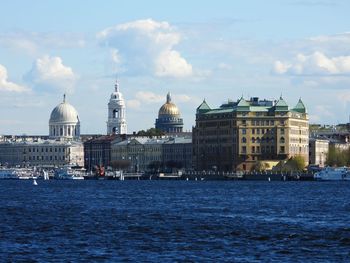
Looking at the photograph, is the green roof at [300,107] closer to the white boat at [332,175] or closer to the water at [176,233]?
the white boat at [332,175]

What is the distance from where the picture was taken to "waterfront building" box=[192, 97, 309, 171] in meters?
177

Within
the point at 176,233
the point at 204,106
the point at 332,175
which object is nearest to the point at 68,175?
the point at 204,106

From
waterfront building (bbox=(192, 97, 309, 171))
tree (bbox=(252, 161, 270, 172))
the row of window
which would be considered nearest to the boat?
waterfront building (bbox=(192, 97, 309, 171))

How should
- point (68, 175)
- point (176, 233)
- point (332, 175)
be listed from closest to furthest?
point (176, 233) < point (332, 175) < point (68, 175)

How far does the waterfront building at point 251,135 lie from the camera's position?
176875 mm

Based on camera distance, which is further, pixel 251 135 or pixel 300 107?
pixel 300 107

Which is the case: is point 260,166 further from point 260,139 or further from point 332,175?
point 332,175

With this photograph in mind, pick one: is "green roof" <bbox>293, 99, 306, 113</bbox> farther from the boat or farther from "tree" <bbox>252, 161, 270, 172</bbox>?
the boat

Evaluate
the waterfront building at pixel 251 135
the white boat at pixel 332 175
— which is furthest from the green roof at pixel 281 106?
the white boat at pixel 332 175

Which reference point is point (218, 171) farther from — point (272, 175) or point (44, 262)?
point (44, 262)

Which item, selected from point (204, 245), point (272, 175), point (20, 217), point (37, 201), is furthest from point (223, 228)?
point (272, 175)

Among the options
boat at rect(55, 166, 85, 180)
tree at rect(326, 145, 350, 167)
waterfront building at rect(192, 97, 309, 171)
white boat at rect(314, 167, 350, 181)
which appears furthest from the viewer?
boat at rect(55, 166, 85, 180)

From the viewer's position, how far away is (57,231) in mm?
53406

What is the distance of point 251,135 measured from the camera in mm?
177125
